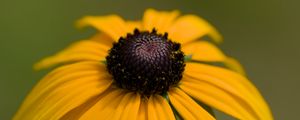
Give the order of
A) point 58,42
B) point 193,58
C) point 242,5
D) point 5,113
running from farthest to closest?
point 242,5
point 58,42
point 5,113
point 193,58

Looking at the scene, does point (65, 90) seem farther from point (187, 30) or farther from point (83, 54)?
point (187, 30)

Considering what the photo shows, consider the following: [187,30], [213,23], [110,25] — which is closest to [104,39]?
[110,25]

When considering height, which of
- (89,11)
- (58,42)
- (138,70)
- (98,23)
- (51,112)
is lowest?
(51,112)

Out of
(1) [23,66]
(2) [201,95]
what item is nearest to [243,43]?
(1) [23,66]

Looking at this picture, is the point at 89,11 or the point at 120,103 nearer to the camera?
the point at 120,103

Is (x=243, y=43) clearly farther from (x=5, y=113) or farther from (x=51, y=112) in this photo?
(x=51, y=112)

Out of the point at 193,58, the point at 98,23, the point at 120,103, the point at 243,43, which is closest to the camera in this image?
the point at 120,103
